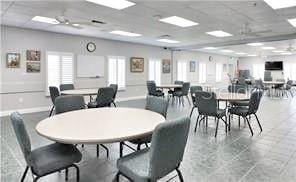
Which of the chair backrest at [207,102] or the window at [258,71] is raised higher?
the window at [258,71]

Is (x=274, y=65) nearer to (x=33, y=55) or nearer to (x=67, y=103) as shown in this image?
(x=33, y=55)

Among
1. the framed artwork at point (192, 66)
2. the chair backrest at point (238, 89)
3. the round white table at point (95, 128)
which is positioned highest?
the framed artwork at point (192, 66)

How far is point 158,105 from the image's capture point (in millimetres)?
2863

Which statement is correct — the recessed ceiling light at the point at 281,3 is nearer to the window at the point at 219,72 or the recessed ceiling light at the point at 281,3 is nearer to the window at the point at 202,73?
the window at the point at 202,73

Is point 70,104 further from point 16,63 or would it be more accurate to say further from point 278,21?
point 278,21

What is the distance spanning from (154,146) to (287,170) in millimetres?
2224

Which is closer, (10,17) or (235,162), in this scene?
(235,162)

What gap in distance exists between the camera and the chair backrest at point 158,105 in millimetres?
2748

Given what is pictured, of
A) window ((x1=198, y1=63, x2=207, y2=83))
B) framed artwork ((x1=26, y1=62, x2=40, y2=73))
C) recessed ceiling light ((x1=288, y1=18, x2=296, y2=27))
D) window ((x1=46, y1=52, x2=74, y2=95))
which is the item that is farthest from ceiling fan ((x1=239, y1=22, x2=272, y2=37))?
window ((x1=198, y1=63, x2=207, y2=83))

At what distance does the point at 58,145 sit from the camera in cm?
215

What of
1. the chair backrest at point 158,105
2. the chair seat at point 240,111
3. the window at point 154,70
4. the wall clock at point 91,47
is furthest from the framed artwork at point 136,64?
the chair backrest at point 158,105

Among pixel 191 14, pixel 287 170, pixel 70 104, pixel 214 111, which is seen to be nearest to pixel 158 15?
pixel 191 14

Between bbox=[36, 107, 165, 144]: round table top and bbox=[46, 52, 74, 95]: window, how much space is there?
16.4ft

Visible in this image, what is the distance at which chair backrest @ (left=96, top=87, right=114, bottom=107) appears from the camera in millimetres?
4773
